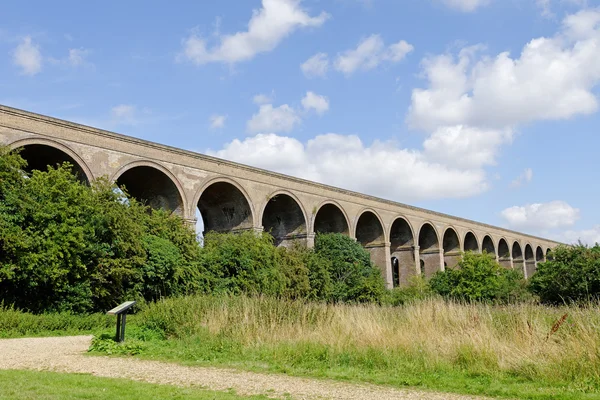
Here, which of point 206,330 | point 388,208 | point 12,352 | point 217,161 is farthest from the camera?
point 388,208

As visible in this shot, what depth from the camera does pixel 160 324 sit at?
1127cm

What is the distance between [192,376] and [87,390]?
151cm

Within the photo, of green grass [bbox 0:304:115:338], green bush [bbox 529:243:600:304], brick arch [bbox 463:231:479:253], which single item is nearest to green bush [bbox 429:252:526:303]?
green bush [bbox 529:243:600:304]

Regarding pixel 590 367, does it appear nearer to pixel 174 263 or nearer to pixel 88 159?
pixel 174 263

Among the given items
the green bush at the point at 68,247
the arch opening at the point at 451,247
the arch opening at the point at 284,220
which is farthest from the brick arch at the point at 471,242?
the green bush at the point at 68,247

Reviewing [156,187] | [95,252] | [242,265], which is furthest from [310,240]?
[95,252]

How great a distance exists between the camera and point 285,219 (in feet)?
103

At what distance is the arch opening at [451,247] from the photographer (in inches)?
1832

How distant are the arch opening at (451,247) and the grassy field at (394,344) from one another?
120 ft

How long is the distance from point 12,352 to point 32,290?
600cm

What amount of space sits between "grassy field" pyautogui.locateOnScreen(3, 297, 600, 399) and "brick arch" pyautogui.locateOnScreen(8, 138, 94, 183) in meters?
9.47

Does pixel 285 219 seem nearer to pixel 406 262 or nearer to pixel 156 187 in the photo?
pixel 156 187

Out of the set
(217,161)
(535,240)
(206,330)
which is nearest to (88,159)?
(217,161)

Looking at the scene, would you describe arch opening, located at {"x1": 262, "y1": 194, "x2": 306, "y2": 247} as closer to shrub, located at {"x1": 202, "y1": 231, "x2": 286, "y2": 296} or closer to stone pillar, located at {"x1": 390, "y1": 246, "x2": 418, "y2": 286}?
shrub, located at {"x1": 202, "y1": 231, "x2": 286, "y2": 296}
